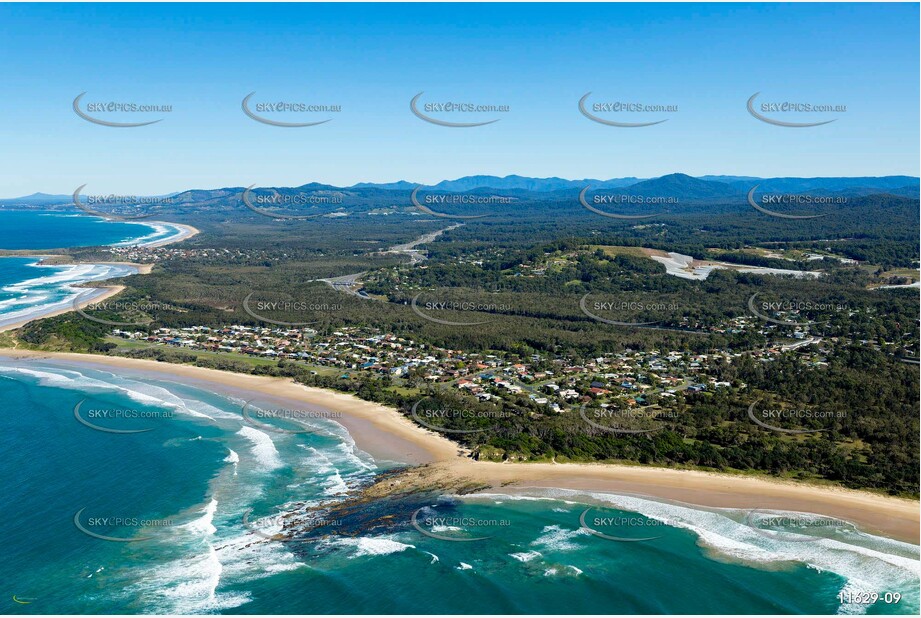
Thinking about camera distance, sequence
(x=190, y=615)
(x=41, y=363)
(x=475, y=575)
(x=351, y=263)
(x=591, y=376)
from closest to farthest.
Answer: (x=190, y=615) < (x=475, y=575) < (x=591, y=376) < (x=41, y=363) < (x=351, y=263)

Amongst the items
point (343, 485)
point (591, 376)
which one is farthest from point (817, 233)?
point (343, 485)

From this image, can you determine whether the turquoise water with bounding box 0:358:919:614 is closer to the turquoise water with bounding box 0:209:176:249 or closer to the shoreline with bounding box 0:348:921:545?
the shoreline with bounding box 0:348:921:545

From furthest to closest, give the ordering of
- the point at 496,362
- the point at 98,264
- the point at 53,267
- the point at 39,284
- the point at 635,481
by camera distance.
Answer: the point at 98,264
the point at 53,267
the point at 39,284
the point at 496,362
the point at 635,481

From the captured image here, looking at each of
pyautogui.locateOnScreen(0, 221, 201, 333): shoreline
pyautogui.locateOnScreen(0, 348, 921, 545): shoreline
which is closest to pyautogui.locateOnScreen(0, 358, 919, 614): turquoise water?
pyautogui.locateOnScreen(0, 348, 921, 545): shoreline

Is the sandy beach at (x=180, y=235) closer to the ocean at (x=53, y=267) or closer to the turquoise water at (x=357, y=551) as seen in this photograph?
the ocean at (x=53, y=267)

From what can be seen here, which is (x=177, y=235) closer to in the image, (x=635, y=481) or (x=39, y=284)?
(x=39, y=284)

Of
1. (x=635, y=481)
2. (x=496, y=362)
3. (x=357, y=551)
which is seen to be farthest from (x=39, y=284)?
(x=635, y=481)

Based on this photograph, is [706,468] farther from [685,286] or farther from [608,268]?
[608,268]

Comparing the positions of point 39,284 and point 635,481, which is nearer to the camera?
point 635,481
